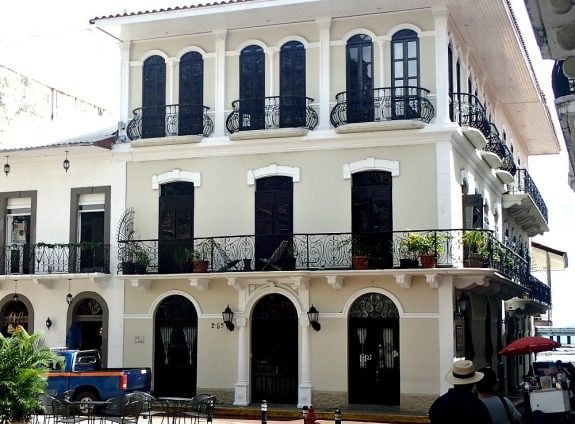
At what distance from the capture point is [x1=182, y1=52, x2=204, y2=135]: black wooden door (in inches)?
1046

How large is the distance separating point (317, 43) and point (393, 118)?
3223mm

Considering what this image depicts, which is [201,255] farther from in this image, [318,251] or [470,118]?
[470,118]

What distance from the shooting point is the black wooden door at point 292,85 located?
25531 millimetres

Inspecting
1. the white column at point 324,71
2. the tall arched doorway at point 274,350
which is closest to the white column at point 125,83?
the white column at point 324,71

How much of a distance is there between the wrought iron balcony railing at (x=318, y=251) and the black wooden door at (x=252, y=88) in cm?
331

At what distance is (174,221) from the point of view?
26797 mm

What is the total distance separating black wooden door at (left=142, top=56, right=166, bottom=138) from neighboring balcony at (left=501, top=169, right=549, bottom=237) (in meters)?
13.8

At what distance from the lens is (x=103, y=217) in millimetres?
27594

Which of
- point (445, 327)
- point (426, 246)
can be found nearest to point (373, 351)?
point (445, 327)

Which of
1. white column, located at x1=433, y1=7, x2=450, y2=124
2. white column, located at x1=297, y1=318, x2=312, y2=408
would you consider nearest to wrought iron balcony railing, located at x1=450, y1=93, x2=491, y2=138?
white column, located at x1=433, y1=7, x2=450, y2=124

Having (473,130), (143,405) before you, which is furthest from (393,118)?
(143,405)

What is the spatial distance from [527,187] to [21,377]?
24638 millimetres

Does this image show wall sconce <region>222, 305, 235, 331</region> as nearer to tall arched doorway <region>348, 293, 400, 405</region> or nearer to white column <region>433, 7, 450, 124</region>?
tall arched doorway <region>348, 293, 400, 405</region>

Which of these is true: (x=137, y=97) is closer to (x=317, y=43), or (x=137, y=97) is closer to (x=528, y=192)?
(x=317, y=43)
